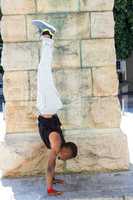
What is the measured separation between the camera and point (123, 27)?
18719 millimetres

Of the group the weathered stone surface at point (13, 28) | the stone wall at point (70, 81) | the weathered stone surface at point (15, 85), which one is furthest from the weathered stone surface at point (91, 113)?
the weathered stone surface at point (13, 28)

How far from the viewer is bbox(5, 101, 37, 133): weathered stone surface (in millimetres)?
6199

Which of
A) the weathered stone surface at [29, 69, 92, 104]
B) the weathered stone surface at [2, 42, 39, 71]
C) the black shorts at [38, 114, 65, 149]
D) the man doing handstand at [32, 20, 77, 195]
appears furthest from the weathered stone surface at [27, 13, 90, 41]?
the black shorts at [38, 114, 65, 149]

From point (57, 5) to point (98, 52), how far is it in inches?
28.2

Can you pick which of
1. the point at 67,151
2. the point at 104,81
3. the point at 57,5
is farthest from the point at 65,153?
the point at 57,5

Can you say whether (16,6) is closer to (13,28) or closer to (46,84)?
(13,28)

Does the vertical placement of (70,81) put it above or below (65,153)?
above

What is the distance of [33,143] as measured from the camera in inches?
244

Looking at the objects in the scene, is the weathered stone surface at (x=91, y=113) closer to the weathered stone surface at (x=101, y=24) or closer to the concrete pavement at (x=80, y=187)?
the concrete pavement at (x=80, y=187)

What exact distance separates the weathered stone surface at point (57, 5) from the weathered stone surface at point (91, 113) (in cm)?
106

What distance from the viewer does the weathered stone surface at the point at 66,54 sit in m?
6.16

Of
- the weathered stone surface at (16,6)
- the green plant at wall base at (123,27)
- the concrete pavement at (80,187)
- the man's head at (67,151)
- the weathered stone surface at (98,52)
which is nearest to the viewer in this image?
the concrete pavement at (80,187)

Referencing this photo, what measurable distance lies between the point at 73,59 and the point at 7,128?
1.12 meters

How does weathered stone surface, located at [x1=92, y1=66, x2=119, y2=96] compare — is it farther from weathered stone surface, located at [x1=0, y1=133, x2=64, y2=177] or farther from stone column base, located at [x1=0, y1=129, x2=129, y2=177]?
weathered stone surface, located at [x1=0, y1=133, x2=64, y2=177]
